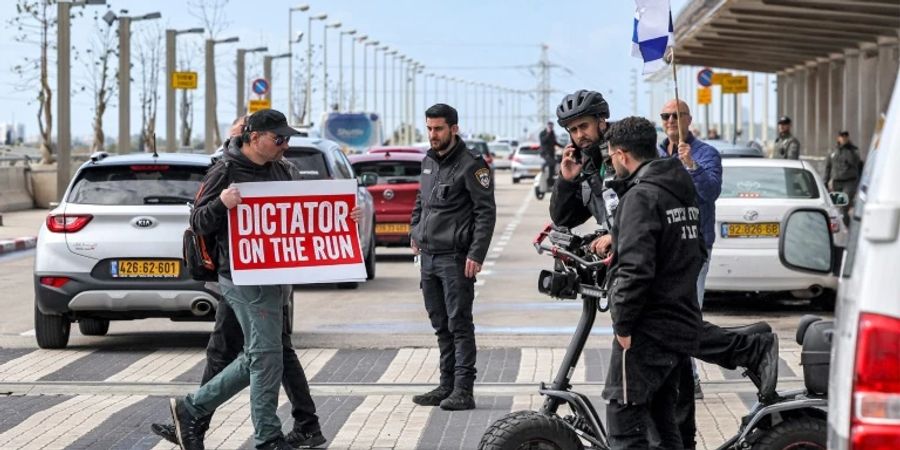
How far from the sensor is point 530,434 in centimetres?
709

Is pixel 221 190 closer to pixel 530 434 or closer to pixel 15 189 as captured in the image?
pixel 530 434

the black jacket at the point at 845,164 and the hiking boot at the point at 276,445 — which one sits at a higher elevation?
the black jacket at the point at 845,164

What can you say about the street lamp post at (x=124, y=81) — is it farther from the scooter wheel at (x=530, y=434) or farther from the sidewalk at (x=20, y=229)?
the scooter wheel at (x=530, y=434)

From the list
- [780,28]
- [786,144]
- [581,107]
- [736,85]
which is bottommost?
[786,144]

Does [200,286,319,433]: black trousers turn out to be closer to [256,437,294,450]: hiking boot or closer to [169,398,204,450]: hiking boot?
[169,398,204,450]: hiking boot

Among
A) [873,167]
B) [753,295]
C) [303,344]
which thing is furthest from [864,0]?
[873,167]

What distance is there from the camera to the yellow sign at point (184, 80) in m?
48.0

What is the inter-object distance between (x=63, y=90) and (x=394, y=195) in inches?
614

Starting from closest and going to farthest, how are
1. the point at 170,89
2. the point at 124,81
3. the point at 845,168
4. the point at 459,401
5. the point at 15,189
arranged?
the point at 459,401 < the point at 845,168 < the point at 15,189 < the point at 124,81 < the point at 170,89

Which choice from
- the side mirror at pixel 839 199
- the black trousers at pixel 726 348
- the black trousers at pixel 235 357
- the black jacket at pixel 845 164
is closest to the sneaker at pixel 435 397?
the black trousers at pixel 235 357

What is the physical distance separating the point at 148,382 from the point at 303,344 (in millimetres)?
2628

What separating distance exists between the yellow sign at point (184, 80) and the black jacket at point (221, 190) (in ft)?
128

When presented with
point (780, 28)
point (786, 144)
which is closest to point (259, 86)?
point (780, 28)

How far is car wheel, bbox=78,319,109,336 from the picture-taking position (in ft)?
51.0
